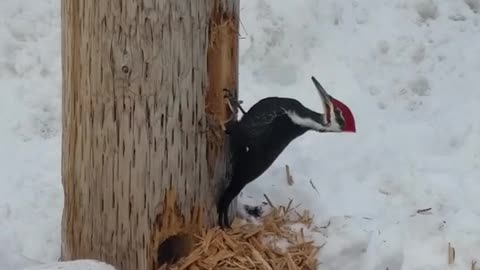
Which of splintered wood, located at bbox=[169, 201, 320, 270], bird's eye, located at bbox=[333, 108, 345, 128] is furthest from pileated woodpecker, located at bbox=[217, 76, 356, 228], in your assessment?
splintered wood, located at bbox=[169, 201, 320, 270]

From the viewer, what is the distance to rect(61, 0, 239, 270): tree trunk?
3334mm

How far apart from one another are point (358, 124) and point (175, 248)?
4.74 ft

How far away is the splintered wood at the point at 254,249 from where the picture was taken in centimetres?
347

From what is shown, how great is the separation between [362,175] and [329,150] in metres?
0.26

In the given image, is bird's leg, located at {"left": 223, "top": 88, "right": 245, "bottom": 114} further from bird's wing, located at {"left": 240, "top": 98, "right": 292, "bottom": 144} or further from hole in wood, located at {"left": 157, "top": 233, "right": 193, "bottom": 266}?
hole in wood, located at {"left": 157, "top": 233, "right": 193, "bottom": 266}

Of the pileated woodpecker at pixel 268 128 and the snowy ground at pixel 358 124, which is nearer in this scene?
the pileated woodpecker at pixel 268 128

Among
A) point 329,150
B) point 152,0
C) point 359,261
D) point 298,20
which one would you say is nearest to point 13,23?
point 298,20

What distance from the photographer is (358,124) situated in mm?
4695

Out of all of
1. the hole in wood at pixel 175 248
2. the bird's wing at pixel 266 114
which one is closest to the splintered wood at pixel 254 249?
the hole in wood at pixel 175 248

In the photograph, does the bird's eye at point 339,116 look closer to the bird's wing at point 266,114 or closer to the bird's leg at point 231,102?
the bird's wing at point 266,114

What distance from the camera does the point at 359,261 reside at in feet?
11.8

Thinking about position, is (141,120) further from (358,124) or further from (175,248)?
(358,124)

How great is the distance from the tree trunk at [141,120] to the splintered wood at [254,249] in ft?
0.23

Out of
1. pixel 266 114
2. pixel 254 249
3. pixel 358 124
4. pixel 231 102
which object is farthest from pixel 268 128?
pixel 358 124
